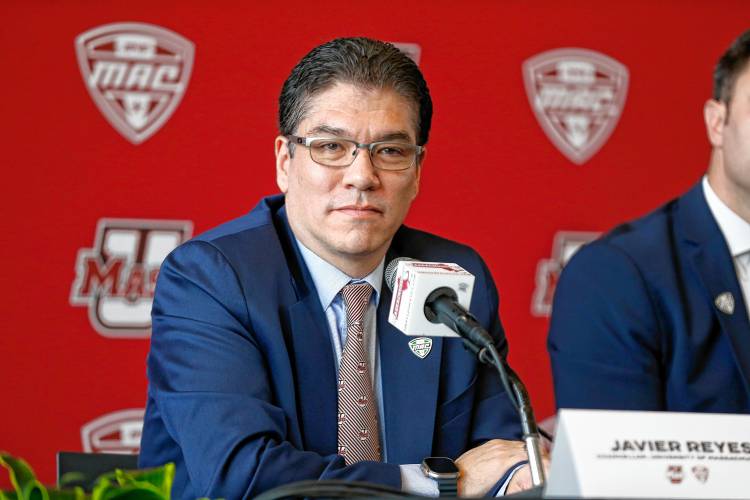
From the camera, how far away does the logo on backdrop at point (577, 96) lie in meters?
3.15

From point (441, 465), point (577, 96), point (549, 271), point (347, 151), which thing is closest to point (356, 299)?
point (347, 151)

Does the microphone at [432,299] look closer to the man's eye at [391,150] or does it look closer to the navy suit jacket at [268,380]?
the navy suit jacket at [268,380]

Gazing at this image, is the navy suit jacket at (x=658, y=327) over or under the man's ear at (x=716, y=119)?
under

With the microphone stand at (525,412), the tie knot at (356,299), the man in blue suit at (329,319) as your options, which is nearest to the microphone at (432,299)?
the microphone stand at (525,412)

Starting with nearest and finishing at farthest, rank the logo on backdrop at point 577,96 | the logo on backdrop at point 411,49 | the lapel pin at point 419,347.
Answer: the lapel pin at point 419,347, the logo on backdrop at point 411,49, the logo on backdrop at point 577,96

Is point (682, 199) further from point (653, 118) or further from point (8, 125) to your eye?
point (8, 125)

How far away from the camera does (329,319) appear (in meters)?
1.96

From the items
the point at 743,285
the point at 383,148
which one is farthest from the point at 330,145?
the point at 743,285

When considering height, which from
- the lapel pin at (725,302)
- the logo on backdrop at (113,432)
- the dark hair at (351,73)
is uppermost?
the dark hair at (351,73)

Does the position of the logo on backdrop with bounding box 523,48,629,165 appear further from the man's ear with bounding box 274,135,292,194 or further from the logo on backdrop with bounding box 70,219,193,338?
the man's ear with bounding box 274,135,292,194

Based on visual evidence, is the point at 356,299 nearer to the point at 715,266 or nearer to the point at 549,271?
the point at 715,266

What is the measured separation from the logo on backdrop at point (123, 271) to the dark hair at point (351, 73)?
3.34 feet

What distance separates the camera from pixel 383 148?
1.92 metres

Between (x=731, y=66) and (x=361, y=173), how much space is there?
1177 mm
